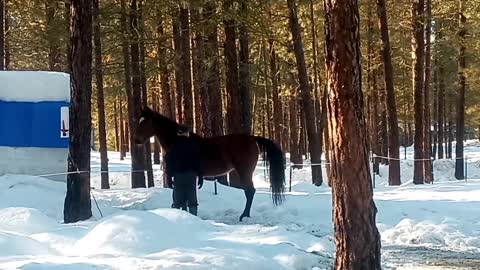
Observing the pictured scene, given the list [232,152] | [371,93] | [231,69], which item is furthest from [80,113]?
[371,93]

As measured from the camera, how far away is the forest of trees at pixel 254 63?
658 centimetres

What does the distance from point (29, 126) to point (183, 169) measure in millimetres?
5044

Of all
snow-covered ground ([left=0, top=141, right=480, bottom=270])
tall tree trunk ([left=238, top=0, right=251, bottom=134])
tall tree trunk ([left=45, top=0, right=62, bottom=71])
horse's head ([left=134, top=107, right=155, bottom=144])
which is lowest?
snow-covered ground ([left=0, top=141, right=480, bottom=270])

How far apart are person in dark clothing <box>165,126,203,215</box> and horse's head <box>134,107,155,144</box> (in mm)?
611

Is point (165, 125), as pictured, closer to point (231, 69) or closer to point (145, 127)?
point (145, 127)

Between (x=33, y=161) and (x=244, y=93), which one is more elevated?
(x=244, y=93)

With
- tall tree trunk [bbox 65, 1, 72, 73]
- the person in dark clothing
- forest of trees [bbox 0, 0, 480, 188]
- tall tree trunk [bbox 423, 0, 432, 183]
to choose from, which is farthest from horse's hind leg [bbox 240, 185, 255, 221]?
tall tree trunk [bbox 423, 0, 432, 183]

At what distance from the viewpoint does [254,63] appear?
2281 centimetres

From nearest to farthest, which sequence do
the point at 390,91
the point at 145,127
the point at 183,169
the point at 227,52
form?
1. the point at 183,169
2. the point at 145,127
3. the point at 227,52
4. the point at 390,91

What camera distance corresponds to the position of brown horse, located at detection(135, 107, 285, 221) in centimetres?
1231

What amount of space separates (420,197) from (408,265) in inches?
270

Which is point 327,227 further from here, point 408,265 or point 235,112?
point 235,112

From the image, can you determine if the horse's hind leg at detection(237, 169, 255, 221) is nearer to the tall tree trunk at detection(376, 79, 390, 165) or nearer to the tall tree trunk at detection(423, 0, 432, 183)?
the tall tree trunk at detection(423, 0, 432, 183)

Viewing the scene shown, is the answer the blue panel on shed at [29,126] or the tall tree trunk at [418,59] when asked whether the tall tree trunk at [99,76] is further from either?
the tall tree trunk at [418,59]
